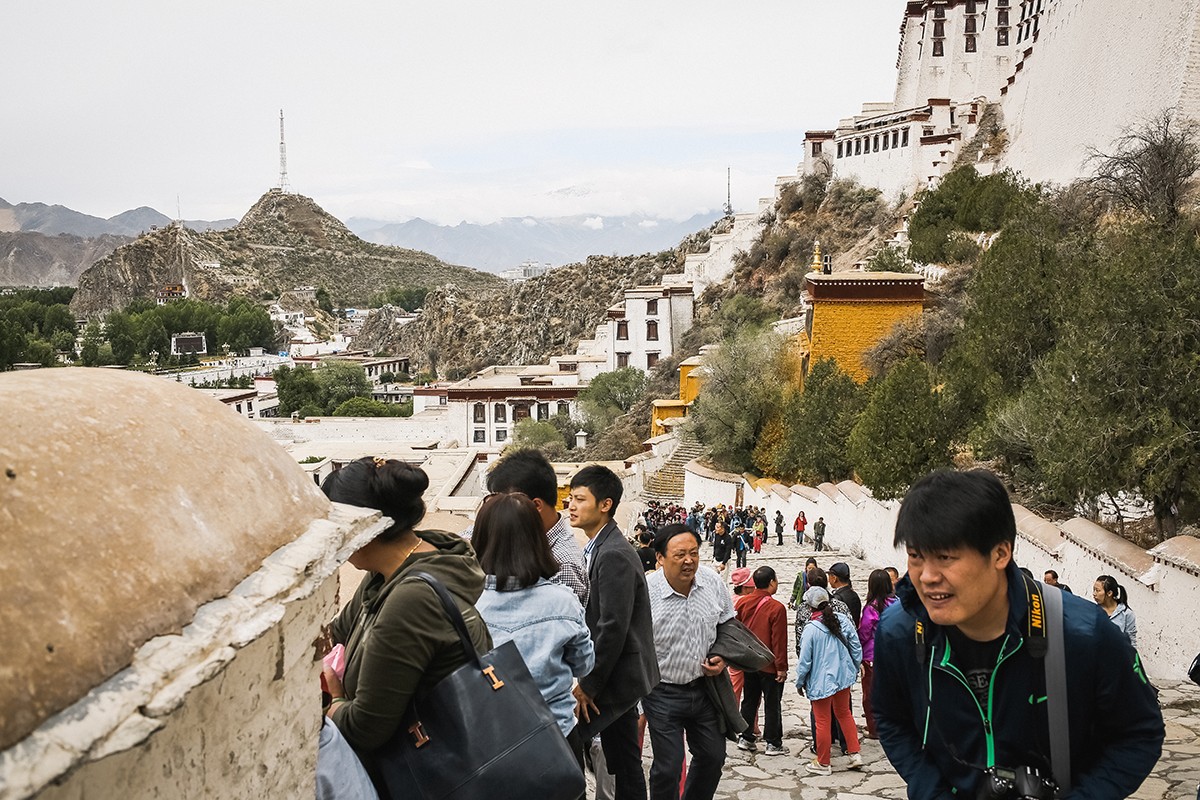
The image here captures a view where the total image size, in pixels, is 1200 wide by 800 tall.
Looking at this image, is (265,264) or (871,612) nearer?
(871,612)

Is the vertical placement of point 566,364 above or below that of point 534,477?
below

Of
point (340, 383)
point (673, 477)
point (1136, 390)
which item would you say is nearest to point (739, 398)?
point (673, 477)

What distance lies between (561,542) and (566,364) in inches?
2115

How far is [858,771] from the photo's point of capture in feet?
18.7

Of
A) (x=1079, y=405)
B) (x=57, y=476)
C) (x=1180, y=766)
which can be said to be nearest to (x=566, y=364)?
(x=1079, y=405)

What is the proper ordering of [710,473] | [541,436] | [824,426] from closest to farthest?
[824,426]
[710,473]
[541,436]

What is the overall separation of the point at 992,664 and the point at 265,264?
15413 cm

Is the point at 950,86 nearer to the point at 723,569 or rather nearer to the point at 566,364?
the point at 566,364

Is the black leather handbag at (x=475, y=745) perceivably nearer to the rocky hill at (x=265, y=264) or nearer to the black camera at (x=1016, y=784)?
the black camera at (x=1016, y=784)

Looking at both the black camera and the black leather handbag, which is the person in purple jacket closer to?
the black camera

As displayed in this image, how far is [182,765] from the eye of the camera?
1.53 m

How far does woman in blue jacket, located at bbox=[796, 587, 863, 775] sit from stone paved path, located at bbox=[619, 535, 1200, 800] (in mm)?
145

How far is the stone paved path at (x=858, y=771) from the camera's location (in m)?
5.13

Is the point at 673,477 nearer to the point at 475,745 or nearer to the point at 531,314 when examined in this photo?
the point at 475,745
